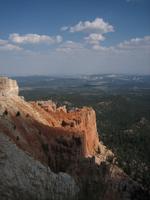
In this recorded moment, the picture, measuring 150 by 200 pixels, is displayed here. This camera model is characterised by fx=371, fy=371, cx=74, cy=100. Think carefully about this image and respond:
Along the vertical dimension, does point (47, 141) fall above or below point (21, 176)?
below

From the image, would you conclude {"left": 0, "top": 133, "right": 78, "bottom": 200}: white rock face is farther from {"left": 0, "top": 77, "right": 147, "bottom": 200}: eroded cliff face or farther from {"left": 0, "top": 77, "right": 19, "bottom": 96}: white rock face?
{"left": 0, "top": 77, "right": 19, "bottom": 96}: white rock face

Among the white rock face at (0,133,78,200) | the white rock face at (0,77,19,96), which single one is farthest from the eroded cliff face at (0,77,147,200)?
the white rock face at (0,77,19,96)

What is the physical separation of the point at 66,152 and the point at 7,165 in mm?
19421

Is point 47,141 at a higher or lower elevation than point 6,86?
lower

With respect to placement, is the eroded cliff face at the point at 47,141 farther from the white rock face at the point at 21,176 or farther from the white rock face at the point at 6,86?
the white rock face at the point at 6,86

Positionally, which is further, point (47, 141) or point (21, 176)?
point (47, 141)

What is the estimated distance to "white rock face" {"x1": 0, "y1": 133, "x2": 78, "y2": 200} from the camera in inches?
1051

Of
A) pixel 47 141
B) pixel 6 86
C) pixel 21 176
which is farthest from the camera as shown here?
pixel 6 86

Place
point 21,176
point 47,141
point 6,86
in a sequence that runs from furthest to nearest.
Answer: point 6,86 < point 47,141 < point 21,176

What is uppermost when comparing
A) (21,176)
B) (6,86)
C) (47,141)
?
(6,86)

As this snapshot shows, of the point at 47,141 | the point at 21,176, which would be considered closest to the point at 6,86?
the point at 47,141

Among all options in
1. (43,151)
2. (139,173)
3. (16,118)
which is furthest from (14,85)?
(139,173)

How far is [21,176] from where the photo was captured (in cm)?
3011

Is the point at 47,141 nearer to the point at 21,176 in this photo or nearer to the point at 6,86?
the point at 6,86
